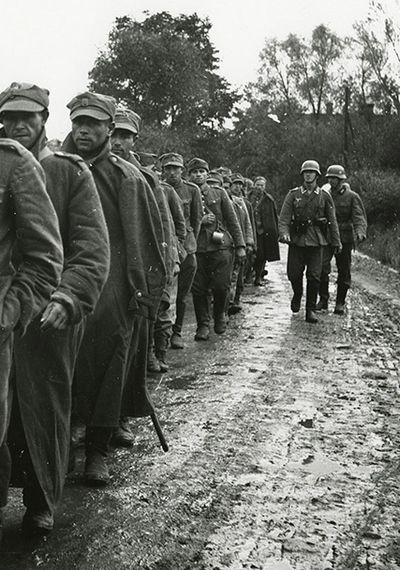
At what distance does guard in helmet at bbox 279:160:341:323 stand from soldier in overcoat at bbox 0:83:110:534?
884 cm

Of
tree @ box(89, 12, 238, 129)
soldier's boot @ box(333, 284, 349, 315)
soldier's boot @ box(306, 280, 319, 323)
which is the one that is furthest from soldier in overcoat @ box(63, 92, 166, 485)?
tree @ box(89, 12, 238, 129)

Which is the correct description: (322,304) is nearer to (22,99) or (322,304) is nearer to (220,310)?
(220,310)

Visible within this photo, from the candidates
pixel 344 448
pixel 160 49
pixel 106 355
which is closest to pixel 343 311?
pixel 344 448

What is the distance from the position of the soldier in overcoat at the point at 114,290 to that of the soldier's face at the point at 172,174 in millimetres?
4814

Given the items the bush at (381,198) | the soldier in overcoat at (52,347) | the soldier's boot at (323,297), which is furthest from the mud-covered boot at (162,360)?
the bush at (381,198)

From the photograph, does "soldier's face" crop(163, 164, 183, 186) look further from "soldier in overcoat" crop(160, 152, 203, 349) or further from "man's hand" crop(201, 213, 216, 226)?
"man's hand" crop(201, 213, 216, 226)

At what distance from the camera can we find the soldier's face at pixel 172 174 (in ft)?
35.2

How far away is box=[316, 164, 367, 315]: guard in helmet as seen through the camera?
1459 centimetres

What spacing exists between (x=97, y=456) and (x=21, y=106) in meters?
2.00

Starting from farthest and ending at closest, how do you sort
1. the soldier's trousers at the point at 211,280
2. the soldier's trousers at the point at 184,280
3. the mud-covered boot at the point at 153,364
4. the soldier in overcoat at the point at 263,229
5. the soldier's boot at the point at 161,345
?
the soldier in overcoat at the point at 263,229, the soldier's trousers at the point at 211,280, the soldier's trousers at the point at 184,280, the soldier's boot at the point at 161,345, the mud-covered boot at the point at 153,364

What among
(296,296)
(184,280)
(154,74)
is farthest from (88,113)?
(154,74)

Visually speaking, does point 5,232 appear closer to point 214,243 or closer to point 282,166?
point 214,243

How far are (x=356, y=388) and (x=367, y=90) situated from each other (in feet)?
193

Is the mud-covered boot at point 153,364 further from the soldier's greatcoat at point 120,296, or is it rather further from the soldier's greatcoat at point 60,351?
the soldier's greatcoat at point 60,351
